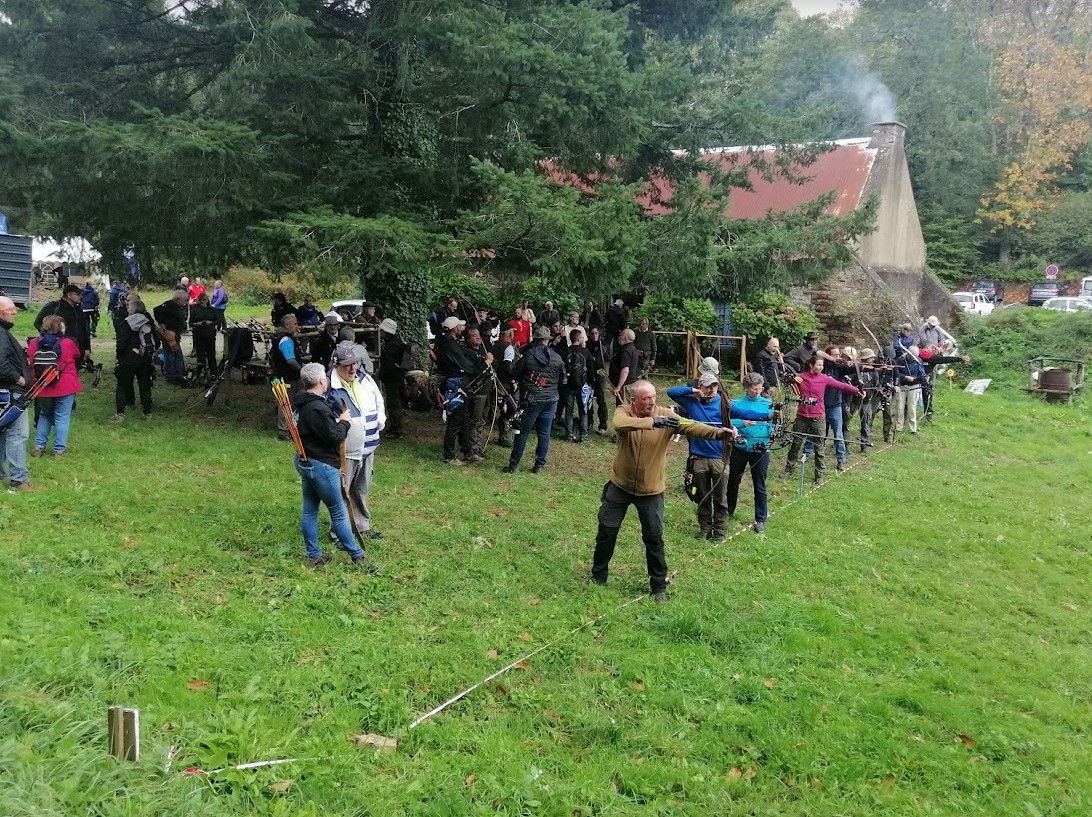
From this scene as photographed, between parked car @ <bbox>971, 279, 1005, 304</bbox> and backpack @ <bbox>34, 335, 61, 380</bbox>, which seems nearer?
backpack @ <bbox>34, 335, 61, 380</bbox>

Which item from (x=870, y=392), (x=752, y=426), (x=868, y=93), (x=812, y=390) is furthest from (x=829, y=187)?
(x=868, y=93)

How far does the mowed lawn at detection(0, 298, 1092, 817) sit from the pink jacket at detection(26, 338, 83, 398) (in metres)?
0.76

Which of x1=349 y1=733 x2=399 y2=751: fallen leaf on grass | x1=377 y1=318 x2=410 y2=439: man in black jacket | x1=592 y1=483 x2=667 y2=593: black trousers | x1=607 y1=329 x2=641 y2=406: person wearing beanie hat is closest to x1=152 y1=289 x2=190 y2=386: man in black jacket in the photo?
x1=377 y1=318 x2=410 y2=439: man in black jacket

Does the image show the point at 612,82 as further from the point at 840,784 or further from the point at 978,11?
the point at 978,11

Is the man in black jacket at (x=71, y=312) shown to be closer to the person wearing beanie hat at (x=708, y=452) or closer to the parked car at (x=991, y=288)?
the person wearing beanie hat at (x=708, y=452)

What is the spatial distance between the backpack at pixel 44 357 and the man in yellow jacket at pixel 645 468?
572 centimetres

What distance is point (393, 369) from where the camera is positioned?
432 inches

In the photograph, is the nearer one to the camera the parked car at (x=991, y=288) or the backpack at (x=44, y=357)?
the backpack at (x=44, y=357)

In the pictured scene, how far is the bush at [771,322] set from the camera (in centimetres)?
2014

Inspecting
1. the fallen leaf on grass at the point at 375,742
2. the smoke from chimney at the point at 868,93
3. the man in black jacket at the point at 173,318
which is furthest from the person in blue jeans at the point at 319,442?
the smoke from chimney at the point at 868,93

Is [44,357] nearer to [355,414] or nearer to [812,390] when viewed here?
[355,414]

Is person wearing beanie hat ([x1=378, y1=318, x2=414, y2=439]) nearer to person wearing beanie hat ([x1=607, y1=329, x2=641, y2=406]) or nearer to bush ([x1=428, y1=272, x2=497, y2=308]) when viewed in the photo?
person wearing beanie hat ([x1=607, y1=329, x2=641, y2=406])

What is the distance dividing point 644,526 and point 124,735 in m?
3.93

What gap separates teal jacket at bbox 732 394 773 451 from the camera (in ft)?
26.0
